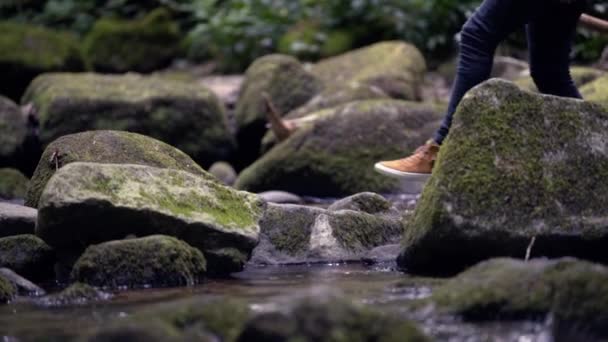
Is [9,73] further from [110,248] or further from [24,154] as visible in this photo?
[110,248]

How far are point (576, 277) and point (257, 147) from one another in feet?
A: 24.1

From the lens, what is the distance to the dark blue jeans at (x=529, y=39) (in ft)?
16.9

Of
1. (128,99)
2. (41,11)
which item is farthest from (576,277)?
(41,11)

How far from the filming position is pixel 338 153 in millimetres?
8711

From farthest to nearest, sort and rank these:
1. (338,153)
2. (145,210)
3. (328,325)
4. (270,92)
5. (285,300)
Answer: (270,92) → (338,153) → (145,210) → (285,300) → (328,325)

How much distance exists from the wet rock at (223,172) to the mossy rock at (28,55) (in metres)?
3.12

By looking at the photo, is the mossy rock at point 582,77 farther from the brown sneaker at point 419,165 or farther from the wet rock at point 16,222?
the wet rock at point 16,222

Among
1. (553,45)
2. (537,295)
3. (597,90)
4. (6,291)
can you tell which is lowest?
(6,291)

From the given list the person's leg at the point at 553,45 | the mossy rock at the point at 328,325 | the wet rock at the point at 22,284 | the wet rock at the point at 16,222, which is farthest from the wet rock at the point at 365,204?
the mossy rock at the point at 328,325

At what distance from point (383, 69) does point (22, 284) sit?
6.45m

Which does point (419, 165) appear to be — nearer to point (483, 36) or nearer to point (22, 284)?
point (483, 36)

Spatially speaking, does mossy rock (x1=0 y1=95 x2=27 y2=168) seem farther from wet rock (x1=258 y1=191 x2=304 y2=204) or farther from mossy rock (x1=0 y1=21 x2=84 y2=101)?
wet rock (x1=258 y1=191 x2=304 y2=204)

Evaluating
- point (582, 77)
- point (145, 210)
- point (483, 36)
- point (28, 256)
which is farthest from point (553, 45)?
point (582, 77)

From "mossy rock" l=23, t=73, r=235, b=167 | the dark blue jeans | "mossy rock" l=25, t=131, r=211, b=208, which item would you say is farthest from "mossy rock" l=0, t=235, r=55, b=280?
"mossy rock" l=23, t=73, r=235, b=167
